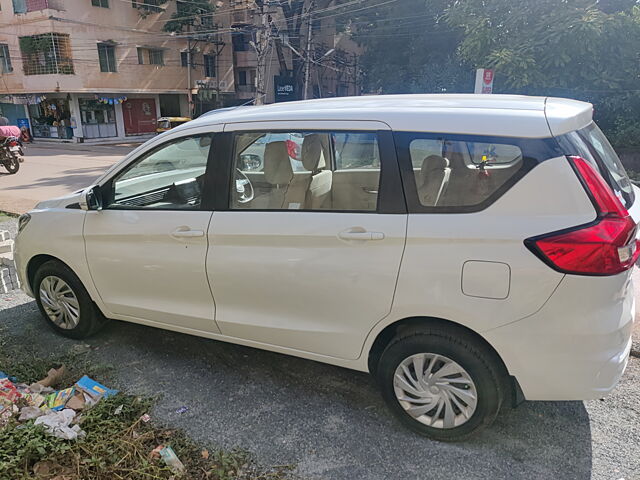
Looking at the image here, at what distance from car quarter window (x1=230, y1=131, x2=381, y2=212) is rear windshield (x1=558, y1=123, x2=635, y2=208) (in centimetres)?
94

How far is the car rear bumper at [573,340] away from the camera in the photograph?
218 cm

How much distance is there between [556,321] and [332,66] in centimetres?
4738

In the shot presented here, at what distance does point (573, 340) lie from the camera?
2232 millimetres

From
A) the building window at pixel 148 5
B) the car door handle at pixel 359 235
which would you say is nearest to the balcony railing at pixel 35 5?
the building window at pixel 148 5

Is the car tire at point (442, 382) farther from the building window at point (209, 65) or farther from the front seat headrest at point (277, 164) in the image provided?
the building window at point (209, 65)

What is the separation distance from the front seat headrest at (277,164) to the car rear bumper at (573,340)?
1559mm

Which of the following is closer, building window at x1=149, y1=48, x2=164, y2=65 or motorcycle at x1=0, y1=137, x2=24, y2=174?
motorcycle at x1=0, y1=137, x2=24, y2=174

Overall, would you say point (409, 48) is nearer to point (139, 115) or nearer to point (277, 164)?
point (139, 115)

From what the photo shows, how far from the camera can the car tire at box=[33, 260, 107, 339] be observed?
3693mm

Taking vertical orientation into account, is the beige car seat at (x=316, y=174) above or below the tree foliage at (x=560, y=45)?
below

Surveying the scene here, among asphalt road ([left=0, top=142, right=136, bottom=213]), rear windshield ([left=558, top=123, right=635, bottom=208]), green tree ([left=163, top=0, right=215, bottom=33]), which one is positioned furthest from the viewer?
green tree ([left=163, top=0, right=215, bottom=33])

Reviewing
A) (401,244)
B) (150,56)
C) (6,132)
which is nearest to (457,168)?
(401,244)

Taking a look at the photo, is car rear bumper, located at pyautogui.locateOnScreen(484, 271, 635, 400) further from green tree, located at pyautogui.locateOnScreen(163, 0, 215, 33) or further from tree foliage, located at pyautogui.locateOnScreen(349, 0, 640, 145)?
green tree, located at pyautogui.locateOnScreen(163, 0, 215, 33)

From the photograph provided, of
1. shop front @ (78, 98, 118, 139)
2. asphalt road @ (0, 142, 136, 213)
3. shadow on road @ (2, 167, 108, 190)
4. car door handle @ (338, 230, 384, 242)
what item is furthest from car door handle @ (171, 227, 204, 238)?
shop front @ (78, 98, 118, 139)
